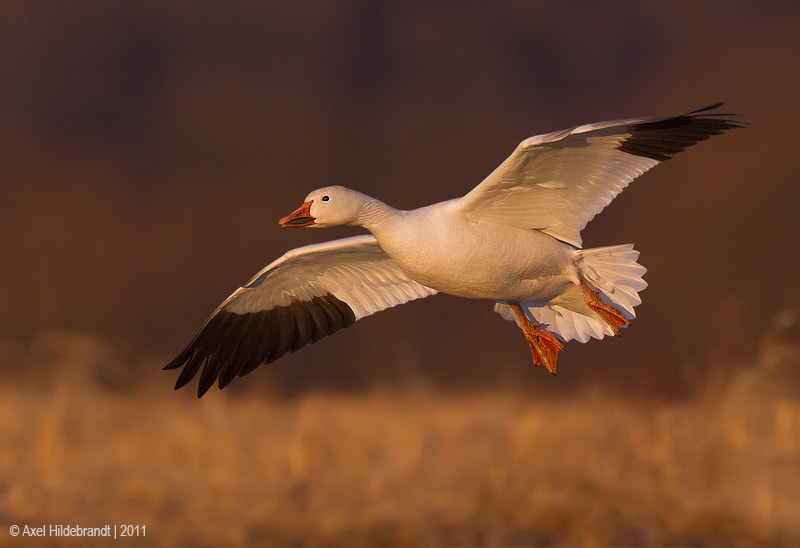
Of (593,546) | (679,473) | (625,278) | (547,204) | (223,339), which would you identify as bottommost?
(593,546)

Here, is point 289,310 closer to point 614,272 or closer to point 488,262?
point 488,262

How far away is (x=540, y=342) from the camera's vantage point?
4.49 metres

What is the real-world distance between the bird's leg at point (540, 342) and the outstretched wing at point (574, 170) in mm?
484

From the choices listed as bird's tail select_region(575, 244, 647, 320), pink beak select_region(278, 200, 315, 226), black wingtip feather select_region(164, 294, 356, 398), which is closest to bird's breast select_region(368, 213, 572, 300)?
bird's tail select_region(575, 244, 647, 320)

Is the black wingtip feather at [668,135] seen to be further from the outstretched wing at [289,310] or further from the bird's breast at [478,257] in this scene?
the outstretched wing at [289,310]

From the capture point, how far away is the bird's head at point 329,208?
3.88m

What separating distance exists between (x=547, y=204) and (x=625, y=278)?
0.48 metres

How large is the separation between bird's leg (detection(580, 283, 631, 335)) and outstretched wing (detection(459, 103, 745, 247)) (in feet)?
0.69

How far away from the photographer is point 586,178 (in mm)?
4039

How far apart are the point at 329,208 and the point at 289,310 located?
1.13m

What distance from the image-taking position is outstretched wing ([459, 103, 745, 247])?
3727 millimetres

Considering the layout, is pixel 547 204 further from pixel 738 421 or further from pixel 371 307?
pixel 738 421

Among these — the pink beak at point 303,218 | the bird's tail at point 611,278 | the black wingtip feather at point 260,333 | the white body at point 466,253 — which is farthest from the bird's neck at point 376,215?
the black wingtip feather at point 260,333

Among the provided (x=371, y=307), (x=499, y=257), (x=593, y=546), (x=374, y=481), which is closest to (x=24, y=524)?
(x=374, y=481)
